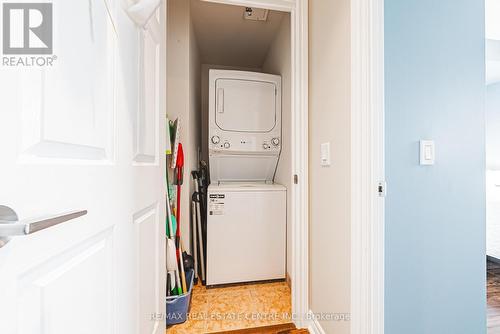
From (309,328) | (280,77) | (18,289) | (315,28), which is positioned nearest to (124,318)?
(18,289)

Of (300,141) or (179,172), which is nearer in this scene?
(300,141)

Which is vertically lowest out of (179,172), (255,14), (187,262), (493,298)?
(493,298)

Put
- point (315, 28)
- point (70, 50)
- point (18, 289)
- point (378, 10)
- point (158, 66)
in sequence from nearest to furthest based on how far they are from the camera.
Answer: point (18, 289) < point (70, 50) < point (378, 10) < point (158, 66) < point (315, 28)

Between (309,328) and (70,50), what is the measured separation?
183 centimetres

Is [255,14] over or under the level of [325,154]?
over

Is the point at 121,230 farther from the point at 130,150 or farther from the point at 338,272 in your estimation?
the point at 338,272

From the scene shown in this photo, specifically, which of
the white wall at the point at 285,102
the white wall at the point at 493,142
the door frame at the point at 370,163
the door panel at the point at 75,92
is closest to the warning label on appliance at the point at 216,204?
the white wall at the point at 285,102

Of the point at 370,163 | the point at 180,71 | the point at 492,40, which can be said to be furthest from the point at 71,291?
the point at 492,40

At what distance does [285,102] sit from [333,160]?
3.92 ft

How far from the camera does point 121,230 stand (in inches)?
29.8

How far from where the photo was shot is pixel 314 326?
1.47 metres

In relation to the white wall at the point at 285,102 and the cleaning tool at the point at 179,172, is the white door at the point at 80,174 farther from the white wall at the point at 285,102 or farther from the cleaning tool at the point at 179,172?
the white wall at the point at 285,102

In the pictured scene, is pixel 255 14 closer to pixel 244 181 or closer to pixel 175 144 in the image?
pixel 175 144

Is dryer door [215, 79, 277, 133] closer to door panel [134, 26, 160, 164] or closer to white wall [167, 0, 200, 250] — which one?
white wall [167, 0, 200, 250]
